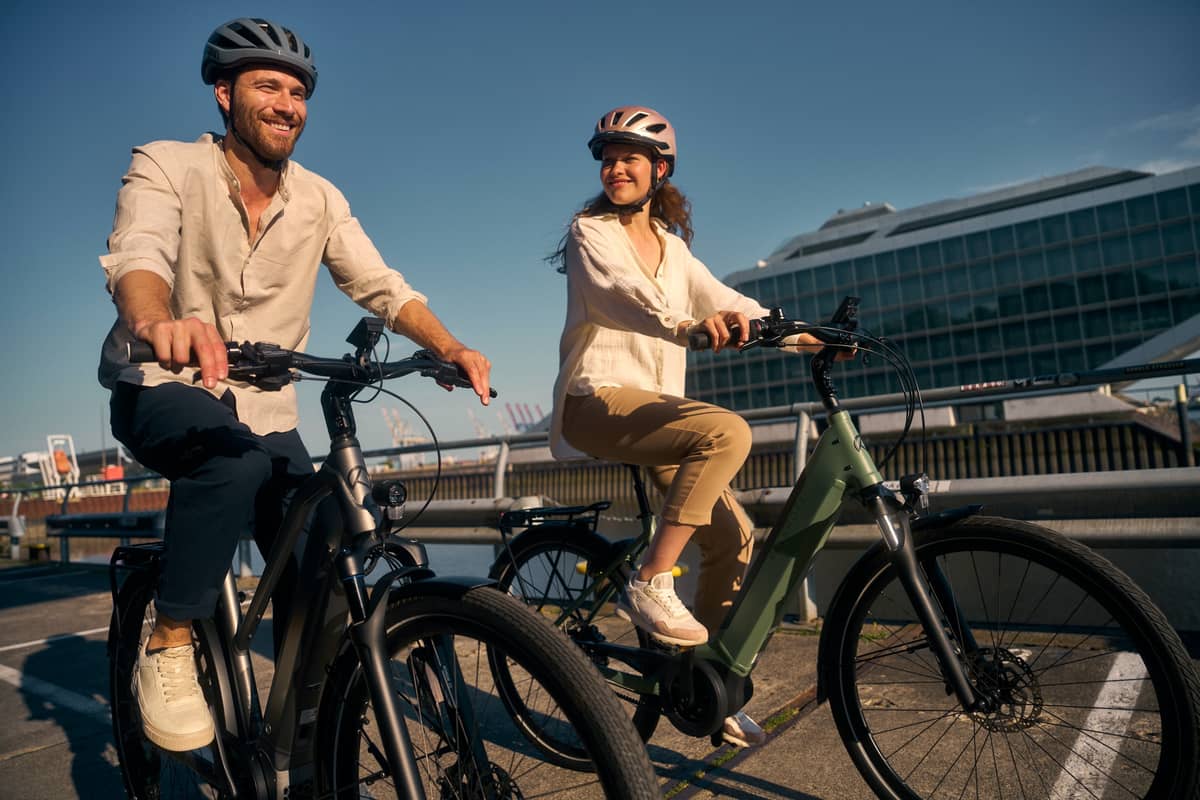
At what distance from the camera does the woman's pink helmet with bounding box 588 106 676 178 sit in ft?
9.06

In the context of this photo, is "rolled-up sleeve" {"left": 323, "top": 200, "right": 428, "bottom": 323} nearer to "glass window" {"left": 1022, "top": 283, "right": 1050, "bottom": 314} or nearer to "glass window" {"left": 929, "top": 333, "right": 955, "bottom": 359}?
"glass window" {"left": 1022, "top": 283, "right": 1050, "bottom": 314}

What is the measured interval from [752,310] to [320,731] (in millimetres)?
1808

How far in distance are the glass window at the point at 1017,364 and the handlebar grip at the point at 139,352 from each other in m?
73.9

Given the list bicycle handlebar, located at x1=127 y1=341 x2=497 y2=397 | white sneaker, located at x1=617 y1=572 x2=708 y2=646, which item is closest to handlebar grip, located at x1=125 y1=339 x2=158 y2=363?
bicycle handlebar, located at x1=127 y1=341 x2=497 y2=397

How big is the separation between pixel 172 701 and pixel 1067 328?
75.2 meters

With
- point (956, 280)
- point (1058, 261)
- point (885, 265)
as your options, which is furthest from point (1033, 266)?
point (885, 265)

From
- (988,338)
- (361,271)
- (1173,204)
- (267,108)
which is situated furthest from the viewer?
(988,338)

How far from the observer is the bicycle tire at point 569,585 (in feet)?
9.21

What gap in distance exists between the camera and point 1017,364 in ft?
224

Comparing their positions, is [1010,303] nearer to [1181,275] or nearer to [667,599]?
[1181,275]

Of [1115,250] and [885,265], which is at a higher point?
[885,265]

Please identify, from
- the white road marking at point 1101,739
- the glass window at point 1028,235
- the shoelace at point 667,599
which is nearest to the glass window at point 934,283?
the glass window at point 1028,235

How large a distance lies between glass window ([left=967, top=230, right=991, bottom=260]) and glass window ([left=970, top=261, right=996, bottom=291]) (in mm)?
691

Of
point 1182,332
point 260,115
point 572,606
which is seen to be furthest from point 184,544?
point 1182,332
